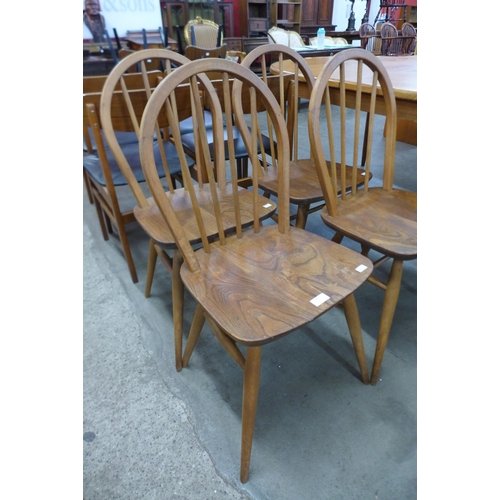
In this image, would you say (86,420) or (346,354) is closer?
(86,420)

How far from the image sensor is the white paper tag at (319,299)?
79cm

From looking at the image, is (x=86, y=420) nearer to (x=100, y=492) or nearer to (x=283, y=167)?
(x=100, y=492)

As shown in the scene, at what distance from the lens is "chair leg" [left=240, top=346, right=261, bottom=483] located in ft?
2.58

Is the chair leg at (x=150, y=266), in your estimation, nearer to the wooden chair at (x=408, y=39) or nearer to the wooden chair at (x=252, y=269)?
the wooden chair at (x=252, y=269)

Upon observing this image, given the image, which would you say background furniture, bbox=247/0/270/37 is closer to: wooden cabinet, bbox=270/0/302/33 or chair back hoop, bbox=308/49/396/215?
wooden cabinet, bbox=270/0/302/33

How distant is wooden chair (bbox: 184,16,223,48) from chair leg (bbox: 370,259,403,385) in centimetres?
488

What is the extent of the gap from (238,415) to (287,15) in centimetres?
683

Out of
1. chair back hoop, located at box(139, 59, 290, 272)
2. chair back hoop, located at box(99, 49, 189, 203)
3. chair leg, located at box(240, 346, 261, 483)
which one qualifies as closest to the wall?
chair back hoop, located at box(99, 49, 189, 203)

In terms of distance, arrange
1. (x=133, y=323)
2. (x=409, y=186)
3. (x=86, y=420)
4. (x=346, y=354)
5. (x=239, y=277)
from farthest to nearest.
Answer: (x=409, y=186) → (x=133, y=323) → (x=346, y=354) → (x=86, y=420) → (x=239, y=277)

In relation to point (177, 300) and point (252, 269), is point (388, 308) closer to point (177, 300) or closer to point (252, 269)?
point (252, 269)

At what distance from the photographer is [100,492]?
90 centimetres

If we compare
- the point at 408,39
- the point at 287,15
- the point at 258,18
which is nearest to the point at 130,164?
the point at 408,39
